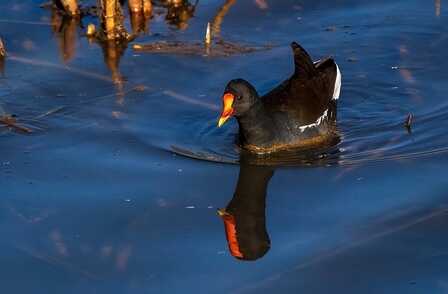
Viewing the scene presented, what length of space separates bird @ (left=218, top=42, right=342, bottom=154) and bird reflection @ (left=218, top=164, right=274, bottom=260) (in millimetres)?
432

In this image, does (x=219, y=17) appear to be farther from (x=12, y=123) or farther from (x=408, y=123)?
(x=12, y=123)

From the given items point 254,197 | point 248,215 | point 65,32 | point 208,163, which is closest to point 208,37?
point 65,32

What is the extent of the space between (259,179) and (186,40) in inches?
112

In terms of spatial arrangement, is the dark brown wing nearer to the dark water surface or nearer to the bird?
the bird

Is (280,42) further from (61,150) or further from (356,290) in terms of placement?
(356,290)

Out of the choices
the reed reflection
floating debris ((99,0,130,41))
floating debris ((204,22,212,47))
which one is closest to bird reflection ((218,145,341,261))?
floating debris ((204,22,212,47))

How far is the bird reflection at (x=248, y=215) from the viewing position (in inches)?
247

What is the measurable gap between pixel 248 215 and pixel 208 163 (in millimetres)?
867

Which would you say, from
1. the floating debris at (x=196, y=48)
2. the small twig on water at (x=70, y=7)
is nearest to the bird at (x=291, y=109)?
the floating debris at (x=196, y=48)

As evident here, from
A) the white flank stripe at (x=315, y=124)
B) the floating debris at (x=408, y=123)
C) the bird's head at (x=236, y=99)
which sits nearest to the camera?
the bird's head at (x=236, y=99)

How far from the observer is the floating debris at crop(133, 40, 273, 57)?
9630mm

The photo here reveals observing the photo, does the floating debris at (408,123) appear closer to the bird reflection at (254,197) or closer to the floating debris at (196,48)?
the bird reflection at (254,197)

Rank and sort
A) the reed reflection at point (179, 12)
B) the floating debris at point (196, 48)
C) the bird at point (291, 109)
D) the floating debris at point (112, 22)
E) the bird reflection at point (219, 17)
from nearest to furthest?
the bird at point (291, 109)
the floating debris at point (196, 48)
the floating debris at point (112, 22)
the bird reflection at point (219, 17)
the reed reflection at point (179, 12)

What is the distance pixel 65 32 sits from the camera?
10250 millimetres
